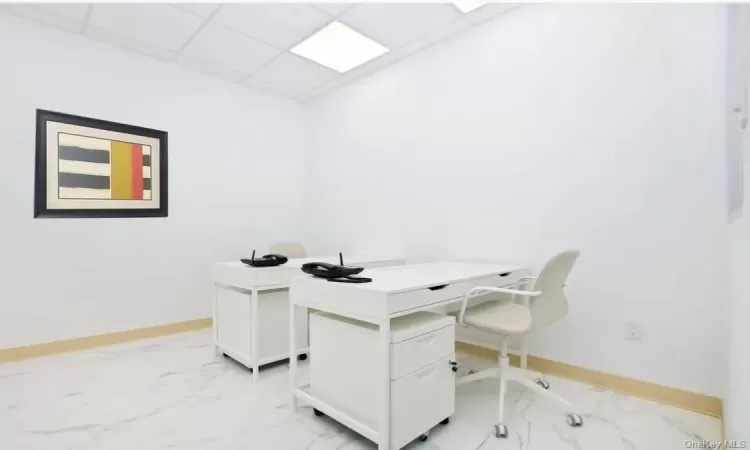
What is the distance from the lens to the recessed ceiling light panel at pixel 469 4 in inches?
102

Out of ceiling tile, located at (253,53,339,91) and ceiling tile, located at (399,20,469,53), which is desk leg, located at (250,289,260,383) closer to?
ceiling tile, located at (253,53,339,91)

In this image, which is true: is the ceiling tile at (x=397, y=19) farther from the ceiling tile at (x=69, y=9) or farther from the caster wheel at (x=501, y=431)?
the caster wheel at (x=501, y=431)

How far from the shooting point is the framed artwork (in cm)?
283

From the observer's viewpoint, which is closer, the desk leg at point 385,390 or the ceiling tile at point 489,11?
the desk leg at point 385,390

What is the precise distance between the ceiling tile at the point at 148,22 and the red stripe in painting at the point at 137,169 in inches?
37.3

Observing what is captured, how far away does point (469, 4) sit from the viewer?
2.61 meters

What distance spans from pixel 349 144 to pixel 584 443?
323cm

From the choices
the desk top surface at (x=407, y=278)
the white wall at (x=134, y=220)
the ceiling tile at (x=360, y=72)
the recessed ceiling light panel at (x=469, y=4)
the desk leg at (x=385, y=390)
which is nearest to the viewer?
the desk leg at (x=385, y=390)

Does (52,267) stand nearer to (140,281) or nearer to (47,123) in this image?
(140,281)

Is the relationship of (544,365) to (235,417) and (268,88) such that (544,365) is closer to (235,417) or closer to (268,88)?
(235,417)


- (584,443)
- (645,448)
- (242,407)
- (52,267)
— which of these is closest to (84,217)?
(52,267)

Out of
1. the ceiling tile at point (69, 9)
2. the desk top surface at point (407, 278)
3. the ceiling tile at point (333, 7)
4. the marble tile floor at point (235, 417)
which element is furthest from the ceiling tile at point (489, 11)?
the ceiling tile at point (69, 9)

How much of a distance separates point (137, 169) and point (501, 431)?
3.55 m

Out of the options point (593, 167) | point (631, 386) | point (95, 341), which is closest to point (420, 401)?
point (631, 386)
